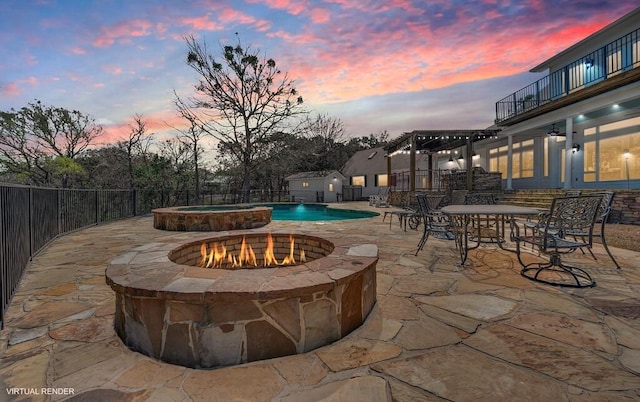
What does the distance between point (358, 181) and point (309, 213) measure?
39.7ft

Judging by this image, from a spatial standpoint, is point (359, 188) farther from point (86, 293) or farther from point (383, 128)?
point (86, 293)

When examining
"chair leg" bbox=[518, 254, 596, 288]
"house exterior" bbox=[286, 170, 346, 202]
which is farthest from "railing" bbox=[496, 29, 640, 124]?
"house exterior" bbox=[286, 170, 346, 202]

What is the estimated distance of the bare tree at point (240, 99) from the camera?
1633 cm

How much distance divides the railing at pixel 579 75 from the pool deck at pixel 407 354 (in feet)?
34.5

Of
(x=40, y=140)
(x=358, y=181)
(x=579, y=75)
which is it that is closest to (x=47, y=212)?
(x=40, y=140)

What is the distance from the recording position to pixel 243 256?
12.3 ft

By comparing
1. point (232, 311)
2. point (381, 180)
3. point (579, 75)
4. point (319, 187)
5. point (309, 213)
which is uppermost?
point (579, 75)

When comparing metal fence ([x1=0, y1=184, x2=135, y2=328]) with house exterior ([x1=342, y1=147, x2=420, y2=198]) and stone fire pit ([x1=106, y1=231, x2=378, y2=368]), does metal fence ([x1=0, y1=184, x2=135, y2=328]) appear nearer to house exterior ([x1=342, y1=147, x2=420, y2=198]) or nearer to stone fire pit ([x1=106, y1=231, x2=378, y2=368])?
stone fire pit ([x1=106, y1=231, x2=378, y2=368])

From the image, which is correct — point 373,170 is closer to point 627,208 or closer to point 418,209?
point 627,208

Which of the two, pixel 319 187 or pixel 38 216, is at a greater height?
pixel 319 187

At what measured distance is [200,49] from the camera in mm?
16031

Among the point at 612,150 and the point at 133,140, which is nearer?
the point at 612,150

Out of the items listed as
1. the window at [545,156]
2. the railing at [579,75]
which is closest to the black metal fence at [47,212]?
the railing at [579,75]

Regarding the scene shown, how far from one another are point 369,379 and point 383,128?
39.2 meters
